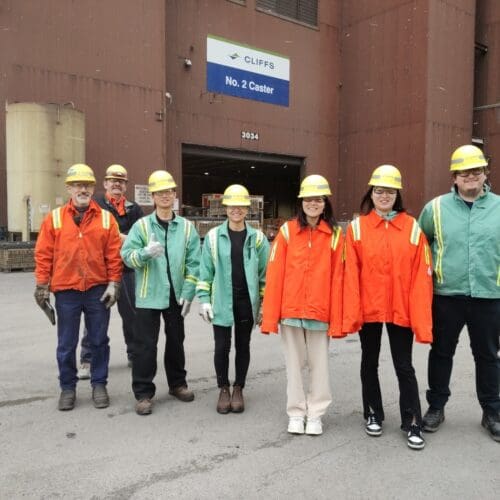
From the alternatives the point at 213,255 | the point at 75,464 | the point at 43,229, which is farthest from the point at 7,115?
the point at 75,464

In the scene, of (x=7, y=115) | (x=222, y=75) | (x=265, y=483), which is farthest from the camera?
(x=222, y=75)

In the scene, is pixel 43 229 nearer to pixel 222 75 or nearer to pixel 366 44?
pixel 222 75

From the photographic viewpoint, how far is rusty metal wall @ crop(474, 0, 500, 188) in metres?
22.7

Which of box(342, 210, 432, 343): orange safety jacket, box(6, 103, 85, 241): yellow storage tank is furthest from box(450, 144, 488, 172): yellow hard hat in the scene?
box(6, 103, 85, 241): yellow storage tank

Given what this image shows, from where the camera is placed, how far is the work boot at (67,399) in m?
4.38

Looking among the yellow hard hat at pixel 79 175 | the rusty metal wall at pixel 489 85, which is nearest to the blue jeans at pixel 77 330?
the yellow hard hat at pixel 79 175

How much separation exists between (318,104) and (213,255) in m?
19.4

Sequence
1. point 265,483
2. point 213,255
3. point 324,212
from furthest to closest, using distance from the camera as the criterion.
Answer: point 213,255, point 324,212, point 265,483

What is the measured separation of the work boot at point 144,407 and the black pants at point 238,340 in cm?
62

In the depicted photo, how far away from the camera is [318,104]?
73.5ft

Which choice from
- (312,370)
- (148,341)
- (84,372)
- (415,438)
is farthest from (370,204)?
(84,372)

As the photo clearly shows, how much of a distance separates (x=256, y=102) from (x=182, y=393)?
56.8ft

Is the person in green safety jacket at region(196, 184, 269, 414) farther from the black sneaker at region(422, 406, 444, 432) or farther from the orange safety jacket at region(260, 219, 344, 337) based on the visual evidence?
the black sneaker at region(422, 406, 444, 432)

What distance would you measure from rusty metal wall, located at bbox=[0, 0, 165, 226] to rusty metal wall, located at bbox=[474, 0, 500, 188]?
14655mm
